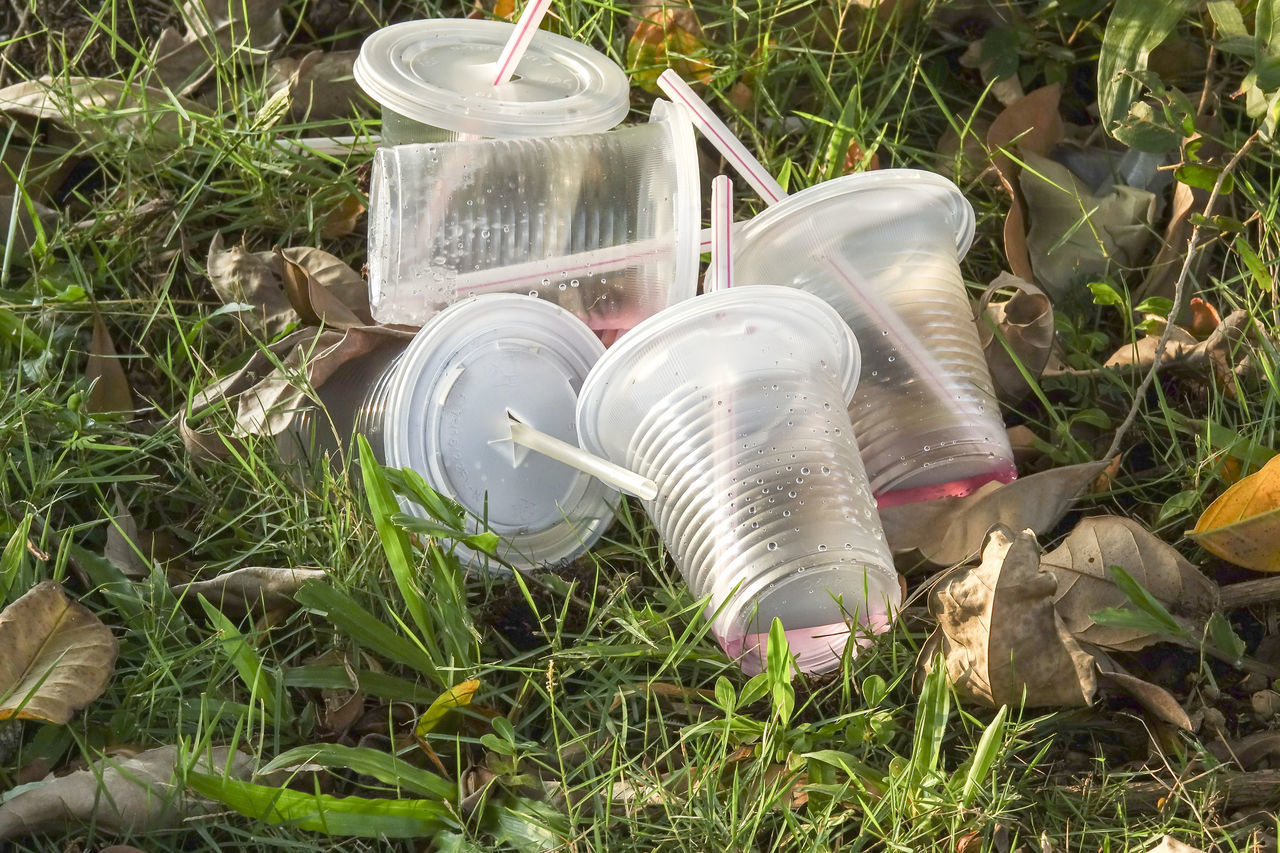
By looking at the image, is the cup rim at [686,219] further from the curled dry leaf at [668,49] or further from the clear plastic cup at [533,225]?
the curled dry leaf at [668,49]

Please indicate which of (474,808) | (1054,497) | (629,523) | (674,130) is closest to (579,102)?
(674,130)

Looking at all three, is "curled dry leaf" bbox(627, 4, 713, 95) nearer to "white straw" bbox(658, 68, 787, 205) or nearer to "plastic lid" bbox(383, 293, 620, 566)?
"white straw" bbox(658, 68, 787, 205)

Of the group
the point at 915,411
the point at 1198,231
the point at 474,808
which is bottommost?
the point at 474,808

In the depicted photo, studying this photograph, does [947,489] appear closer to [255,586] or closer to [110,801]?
[255,586]

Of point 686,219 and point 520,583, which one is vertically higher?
point 686,219

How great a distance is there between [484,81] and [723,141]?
416mm

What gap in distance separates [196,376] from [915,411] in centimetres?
115

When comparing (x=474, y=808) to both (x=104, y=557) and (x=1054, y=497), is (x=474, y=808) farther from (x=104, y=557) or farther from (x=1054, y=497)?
(x=1054, y=497)

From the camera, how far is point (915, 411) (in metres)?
1.88

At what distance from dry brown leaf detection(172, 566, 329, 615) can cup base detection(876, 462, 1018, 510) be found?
86 cm

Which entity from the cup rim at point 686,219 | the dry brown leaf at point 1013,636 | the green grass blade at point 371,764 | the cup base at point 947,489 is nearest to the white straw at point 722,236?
the cup rim at point 686,219

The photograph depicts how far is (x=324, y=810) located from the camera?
1.54 m

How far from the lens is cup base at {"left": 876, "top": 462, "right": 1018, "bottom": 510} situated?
190 cm

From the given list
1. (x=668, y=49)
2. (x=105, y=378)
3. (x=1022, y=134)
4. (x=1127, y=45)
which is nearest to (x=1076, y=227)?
(x=1022, y=134)
